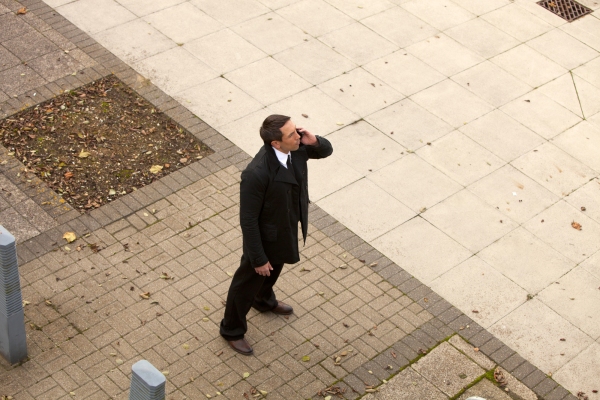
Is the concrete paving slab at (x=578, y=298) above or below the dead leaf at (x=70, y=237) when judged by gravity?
below

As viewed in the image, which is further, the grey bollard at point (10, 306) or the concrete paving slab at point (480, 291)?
the concrete paving slab at point (480, 291)

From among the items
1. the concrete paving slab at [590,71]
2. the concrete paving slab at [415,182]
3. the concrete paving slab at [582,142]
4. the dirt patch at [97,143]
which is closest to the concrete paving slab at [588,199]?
the concrete paving slab at [582,142]

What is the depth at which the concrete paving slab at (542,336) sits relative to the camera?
23.0 feet

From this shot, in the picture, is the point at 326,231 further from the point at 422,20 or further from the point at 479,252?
the point at 422,20

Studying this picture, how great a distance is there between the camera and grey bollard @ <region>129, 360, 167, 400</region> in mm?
4652

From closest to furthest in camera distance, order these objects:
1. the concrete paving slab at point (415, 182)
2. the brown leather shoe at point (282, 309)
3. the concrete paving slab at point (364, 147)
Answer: the brown leather shoe at point (282, 309), the concrete paving slab at point (415, 182), the concrete paving slab at point (364, 147)

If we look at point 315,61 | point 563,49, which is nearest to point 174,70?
point 315,61

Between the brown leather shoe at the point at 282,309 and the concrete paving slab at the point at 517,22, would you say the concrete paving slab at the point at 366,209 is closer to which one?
the brown leather shoe at the point at 282,309

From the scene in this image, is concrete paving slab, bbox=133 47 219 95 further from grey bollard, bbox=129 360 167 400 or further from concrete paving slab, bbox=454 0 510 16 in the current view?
grey bollard, bbox=129 360 167 400

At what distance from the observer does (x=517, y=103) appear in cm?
1003

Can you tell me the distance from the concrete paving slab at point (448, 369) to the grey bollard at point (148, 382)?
2.68 m

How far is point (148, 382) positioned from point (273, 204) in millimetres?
1792

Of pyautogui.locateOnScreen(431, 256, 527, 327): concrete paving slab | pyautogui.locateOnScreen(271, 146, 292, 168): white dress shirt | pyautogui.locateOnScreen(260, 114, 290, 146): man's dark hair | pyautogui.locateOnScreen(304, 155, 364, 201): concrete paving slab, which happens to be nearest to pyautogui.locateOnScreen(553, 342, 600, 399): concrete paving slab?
pyautogui.locateOnScreen(431, 256, 527, 327): concrete paving slab

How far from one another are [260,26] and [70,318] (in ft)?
17.6
